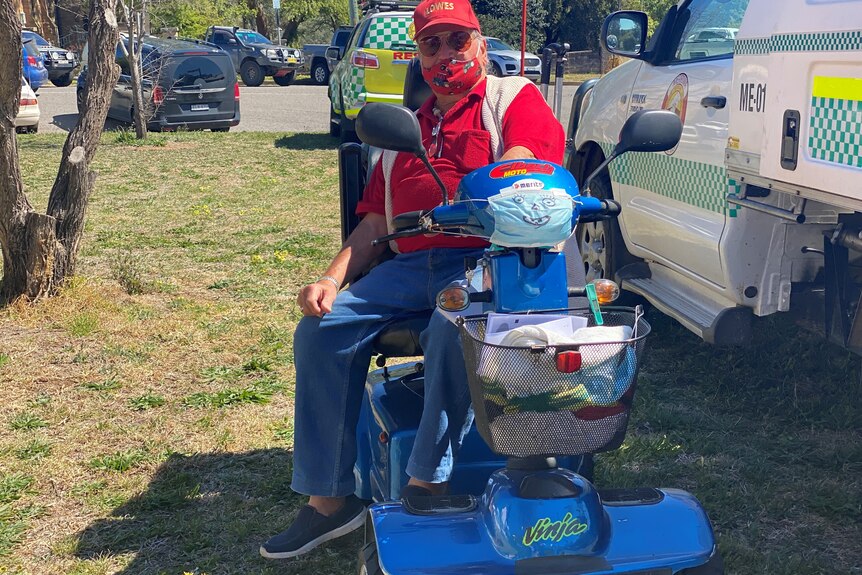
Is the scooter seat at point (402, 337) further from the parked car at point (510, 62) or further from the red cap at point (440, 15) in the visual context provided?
the parked car at point (510, 62)

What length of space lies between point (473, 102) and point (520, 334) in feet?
3.84

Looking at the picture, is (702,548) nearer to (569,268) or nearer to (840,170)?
(569,268)

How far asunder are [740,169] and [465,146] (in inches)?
52.0

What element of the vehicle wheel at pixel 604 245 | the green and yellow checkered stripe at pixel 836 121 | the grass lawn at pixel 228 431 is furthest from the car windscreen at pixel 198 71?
the green and yellow checkered stripe at pixel 836 121

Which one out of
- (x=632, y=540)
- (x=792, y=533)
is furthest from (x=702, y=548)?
(x=792, y=533)

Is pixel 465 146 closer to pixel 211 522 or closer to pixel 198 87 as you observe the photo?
pixel 211 522

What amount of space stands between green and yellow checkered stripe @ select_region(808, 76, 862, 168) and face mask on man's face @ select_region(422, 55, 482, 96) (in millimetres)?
1115

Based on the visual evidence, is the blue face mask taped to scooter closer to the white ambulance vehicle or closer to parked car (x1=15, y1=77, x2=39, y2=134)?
the white ambulance vehicle

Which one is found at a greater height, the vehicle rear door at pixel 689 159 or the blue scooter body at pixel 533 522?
the vehicle rear door at pixel 689 159

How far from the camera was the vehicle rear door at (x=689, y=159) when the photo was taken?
169 inches

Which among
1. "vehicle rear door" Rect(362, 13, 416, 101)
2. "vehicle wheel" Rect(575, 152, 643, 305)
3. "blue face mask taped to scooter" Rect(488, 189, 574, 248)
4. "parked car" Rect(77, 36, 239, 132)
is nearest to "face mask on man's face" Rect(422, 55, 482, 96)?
"blue face mask taped to scooter" Rect(488, 189, 574, 248)

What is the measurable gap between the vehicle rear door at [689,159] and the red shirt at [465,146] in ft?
4.38

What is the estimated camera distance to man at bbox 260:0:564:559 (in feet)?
10.1

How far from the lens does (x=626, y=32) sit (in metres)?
5.23
